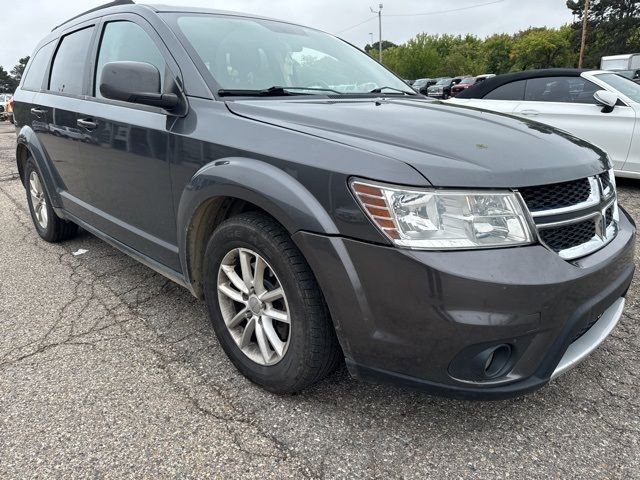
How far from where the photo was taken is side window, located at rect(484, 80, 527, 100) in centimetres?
632

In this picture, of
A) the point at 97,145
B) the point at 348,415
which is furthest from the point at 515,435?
the point at 97,145

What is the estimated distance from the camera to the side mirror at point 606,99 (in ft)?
17.5

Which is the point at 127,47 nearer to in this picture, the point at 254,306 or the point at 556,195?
the point at 254,306

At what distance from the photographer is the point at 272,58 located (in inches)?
106

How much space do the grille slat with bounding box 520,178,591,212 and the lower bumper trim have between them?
0.52 m

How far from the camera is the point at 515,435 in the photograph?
1949 millimetres

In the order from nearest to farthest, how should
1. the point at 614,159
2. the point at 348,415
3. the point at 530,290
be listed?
the point at 530,290
the point at 348,415
the point at 614,159

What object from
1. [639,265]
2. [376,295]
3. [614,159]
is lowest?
[639,265]

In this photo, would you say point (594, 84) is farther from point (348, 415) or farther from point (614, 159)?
point (348, 415)

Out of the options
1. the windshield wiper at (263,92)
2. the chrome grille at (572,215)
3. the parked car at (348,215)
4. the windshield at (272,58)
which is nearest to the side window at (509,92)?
the windshield at (272,58)

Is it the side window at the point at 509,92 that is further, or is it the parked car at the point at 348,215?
the side window at the point at 509,92

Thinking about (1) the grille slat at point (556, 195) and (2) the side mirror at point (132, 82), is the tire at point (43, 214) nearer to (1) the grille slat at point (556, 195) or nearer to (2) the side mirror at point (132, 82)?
(2) the side mirror at point (132, 82)

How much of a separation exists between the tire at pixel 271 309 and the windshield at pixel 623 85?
5.26m

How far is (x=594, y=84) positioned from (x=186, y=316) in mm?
5248
